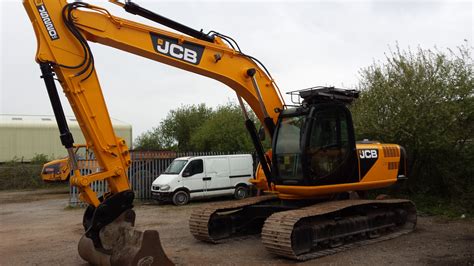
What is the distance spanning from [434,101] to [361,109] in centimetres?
219

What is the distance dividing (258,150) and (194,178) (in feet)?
24.4

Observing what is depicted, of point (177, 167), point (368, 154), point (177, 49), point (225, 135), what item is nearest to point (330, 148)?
point (368, 154)

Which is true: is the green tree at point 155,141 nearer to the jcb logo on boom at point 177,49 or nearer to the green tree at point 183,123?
the green tree at point 183,123

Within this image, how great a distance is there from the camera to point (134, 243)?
6230 millimetres

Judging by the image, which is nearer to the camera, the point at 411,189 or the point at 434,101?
the point at 434,101

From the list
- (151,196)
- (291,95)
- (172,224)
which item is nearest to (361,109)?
(291,95)

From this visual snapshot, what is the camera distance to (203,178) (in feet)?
52.6

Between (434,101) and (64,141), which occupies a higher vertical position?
(434,101)

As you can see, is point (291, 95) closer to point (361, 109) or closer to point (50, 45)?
point (50, 45)

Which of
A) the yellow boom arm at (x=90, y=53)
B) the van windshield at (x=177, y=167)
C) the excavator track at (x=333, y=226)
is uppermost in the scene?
the yellow boom arm at (x=90, y=53)

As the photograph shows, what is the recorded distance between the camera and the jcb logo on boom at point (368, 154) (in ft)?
28.4

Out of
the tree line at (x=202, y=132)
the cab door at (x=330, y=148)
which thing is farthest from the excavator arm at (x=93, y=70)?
the tree line at (x=202, y=132)

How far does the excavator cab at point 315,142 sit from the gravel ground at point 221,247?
1.39m

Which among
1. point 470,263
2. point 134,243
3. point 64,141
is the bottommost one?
point 470,263
